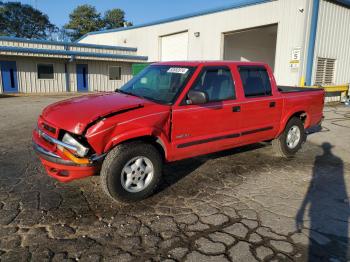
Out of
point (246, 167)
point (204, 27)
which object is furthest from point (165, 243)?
point (204, 27)

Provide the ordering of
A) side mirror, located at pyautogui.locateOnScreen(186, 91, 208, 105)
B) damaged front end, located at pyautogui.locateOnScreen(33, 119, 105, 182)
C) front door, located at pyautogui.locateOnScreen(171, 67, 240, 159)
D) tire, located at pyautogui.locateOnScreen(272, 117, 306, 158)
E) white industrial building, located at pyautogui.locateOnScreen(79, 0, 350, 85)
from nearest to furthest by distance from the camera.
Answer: damaged front end, located at pyautogui.locateOnScreen(33, 119, 105, 182) < side mirror, located at pyautogui.locateOnScreen(186, 91, 208, 105) < front door, located at pyautogui.locateOnScreen(171, 67, 240, 159) < tire, located at pyautogui.locateOnScreen(272, 117, 306, 158) < white industrial building, located at pyautogui.locateOnScreen(79, 0, 350, 85)

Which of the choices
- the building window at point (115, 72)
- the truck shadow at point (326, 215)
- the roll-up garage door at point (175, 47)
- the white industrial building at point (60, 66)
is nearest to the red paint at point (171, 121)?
the truck shadow at point (326, 215)

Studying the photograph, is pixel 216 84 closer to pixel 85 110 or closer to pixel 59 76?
pixel 85 110

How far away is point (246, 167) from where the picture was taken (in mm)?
5523

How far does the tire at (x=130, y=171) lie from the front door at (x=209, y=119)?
45cm

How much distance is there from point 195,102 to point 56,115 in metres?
1.92

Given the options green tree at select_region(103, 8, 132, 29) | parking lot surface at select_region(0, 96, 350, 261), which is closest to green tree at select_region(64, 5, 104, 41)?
green tree at select_region(103, 8, 132, 29)

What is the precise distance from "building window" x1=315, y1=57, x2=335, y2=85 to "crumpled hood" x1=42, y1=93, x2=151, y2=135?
12.8m

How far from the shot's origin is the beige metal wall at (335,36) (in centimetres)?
1375

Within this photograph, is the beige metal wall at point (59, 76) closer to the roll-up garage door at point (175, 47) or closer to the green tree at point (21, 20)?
the roll-up garage door at point (175, 47)

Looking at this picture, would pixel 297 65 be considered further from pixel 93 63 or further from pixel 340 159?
pixel 93 63

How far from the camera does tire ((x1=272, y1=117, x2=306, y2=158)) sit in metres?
6.05

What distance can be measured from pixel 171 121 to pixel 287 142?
316 centimetres

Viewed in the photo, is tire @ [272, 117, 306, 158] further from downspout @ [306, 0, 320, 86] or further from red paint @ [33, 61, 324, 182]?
downspout @ [306, 0, 320, 86]
